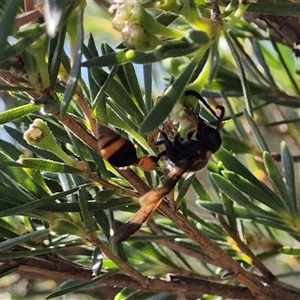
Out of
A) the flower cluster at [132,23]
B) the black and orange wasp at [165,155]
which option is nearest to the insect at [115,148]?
the black and orange wasp at [165,155]

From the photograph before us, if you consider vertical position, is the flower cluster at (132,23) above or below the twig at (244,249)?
above

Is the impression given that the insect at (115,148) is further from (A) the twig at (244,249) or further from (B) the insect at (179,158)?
(A) the twig at (244,249)

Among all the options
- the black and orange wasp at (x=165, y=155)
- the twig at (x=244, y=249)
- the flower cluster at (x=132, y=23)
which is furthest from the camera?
the twig at (x=244, y=249)

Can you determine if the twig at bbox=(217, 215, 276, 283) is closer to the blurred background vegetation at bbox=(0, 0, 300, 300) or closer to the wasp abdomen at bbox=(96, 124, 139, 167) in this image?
the blurred background vegetation at bbox=(0, 0, 300, 300)

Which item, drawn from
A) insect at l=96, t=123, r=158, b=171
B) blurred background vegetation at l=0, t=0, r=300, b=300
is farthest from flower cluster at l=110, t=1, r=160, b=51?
insect at l=96, t=123, r=158, b=171

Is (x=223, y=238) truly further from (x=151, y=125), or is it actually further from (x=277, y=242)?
(x=151, y=125)

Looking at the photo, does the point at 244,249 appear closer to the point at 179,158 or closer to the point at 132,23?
the point at 179,158

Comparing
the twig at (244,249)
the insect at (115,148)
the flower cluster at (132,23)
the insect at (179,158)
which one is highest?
the flower cluster at (132,23)
